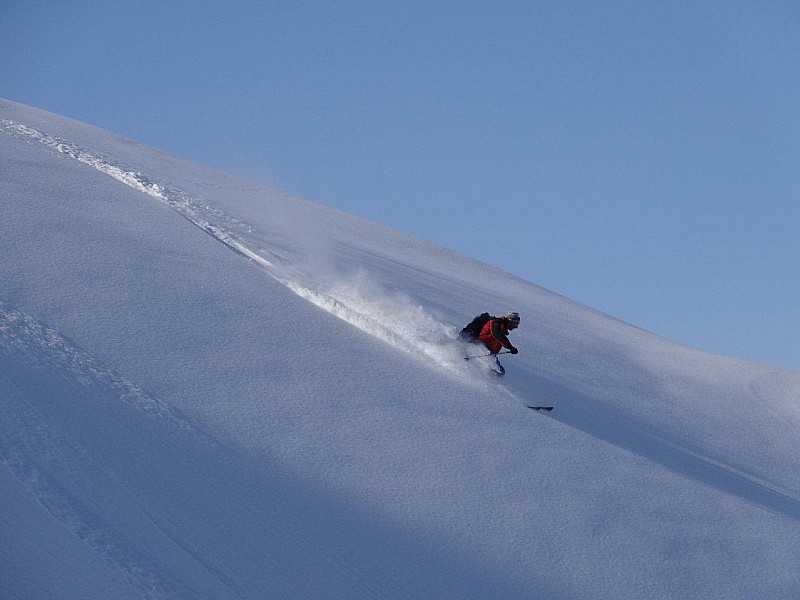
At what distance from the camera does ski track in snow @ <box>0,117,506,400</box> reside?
39.6 feet

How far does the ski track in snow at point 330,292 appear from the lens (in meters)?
12.1

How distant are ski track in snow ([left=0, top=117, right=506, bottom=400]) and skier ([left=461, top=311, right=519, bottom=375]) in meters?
0.28

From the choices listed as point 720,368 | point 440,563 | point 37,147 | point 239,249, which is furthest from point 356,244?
point 440,563

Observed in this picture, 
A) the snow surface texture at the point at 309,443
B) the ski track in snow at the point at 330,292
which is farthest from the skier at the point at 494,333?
the snow surface texture at the point at 309,443

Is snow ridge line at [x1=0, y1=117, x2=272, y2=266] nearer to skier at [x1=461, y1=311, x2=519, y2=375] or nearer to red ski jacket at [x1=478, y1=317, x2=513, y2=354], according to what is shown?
skier at [x1=461, y1=311, x2=519, y2=375]

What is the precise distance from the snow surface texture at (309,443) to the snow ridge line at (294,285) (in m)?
0.07

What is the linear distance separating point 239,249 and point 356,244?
489cm

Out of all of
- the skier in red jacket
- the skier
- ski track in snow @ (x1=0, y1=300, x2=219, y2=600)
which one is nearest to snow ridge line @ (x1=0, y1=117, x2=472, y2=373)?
the skier

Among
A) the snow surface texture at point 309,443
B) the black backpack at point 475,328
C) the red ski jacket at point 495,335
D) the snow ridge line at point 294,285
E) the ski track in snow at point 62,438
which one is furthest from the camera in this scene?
the black backpack at point 475,328

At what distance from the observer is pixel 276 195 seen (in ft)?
77.9

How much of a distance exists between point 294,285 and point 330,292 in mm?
597

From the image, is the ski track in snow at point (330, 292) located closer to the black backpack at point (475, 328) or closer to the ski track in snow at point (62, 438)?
the black backpack at point (475, 328)

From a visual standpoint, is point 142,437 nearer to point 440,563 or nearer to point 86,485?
point 86,485

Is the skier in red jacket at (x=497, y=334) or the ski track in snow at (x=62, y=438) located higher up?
the skier in red jacket at (x=497, y=334)
